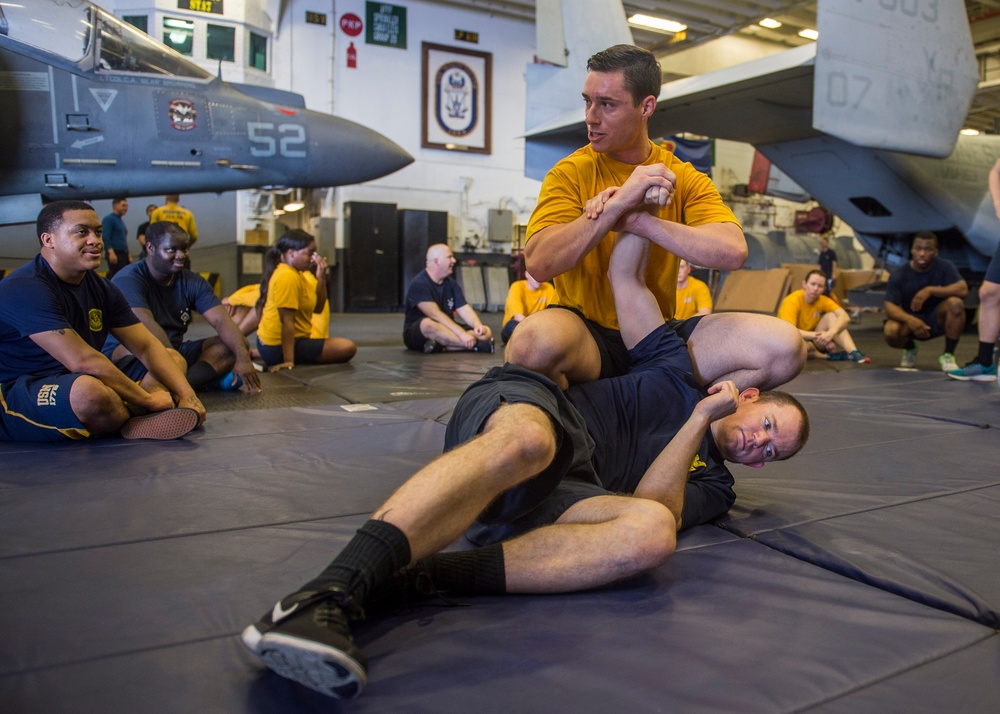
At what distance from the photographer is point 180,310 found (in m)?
4.18

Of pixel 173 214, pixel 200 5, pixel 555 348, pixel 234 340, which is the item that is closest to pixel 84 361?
pixel 234 340

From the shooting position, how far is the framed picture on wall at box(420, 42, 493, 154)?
14.7 meters

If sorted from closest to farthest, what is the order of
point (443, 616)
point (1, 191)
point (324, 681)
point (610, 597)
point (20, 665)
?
point (324, 681) < point (20, 665) < point (443, 616) < point (610, 597) < point (1, 191)

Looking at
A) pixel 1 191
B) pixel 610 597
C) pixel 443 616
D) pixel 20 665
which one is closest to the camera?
pixel 20 665

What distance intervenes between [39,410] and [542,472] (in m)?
2.22

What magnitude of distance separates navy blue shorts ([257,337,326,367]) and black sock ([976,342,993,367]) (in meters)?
4.54

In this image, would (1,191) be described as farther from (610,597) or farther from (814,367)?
(814,367)

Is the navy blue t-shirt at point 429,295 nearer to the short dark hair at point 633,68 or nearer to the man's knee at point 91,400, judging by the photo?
the man's knee at point 91,400

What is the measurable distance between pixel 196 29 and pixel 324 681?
13654 millimetres

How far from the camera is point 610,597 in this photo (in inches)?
57.8

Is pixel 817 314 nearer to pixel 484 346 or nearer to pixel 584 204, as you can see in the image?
pixel 484 346

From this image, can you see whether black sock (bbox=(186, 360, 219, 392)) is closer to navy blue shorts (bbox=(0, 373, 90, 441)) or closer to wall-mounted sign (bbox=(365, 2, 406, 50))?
navy blue shorts (bbox=(0, 373, 90, 441))

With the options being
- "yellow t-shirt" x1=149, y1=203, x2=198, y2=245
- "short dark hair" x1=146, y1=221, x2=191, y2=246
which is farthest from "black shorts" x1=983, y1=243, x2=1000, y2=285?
"yellow t-shirt" x1=149, y1=203, x2=198, y2=245

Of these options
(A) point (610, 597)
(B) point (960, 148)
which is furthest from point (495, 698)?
(B) point (960, 148)
